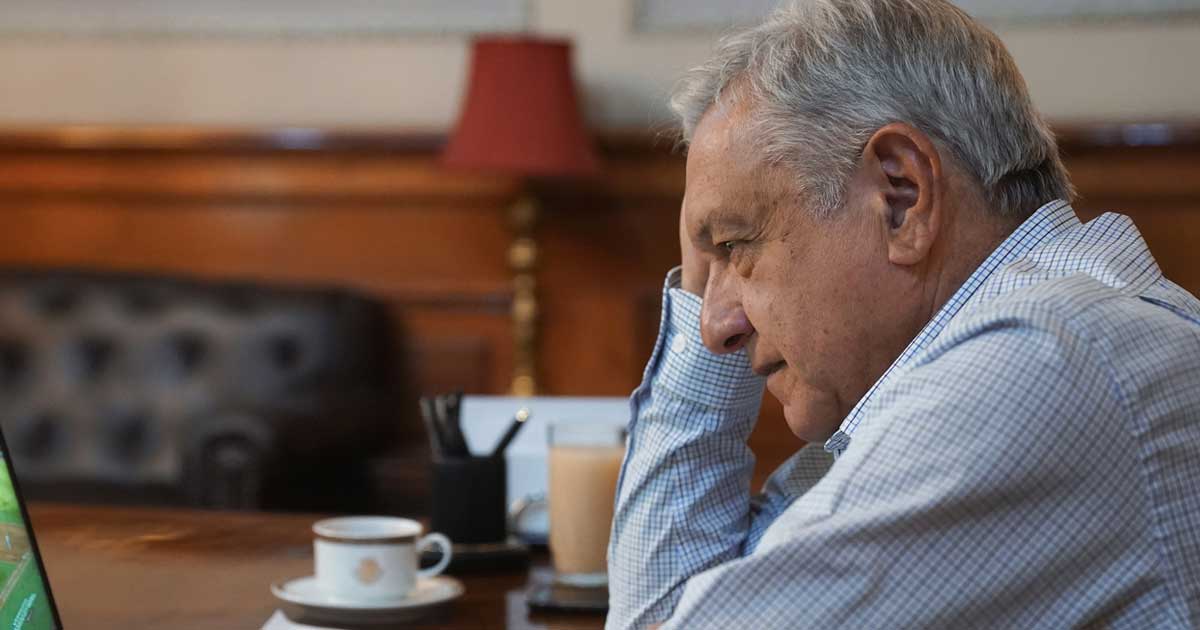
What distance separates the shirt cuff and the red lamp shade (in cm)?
188

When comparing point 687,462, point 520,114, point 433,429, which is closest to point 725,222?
point 687,462

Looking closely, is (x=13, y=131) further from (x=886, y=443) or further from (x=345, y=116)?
(x=886, y=443)

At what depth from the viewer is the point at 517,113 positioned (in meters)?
3.37

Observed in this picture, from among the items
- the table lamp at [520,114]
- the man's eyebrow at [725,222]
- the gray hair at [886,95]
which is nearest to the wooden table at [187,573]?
the man's eyebrow at [725,222]

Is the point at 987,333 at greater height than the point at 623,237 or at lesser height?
greater

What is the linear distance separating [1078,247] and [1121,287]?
8 cm

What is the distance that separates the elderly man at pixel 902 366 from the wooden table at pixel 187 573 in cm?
15

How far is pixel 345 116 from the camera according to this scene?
3.83 meters

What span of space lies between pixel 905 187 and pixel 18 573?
66 centimetres

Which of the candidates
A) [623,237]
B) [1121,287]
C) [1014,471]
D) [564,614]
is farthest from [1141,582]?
[623,237]

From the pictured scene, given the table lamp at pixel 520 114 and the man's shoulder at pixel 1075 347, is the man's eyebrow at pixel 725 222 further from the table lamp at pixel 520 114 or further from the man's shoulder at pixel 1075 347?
the table lamp at pixel 520 114

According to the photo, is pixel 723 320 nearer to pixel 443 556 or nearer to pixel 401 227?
pixel 443 556

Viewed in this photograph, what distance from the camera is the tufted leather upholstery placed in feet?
11.6

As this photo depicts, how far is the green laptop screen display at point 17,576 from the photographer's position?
3.49ft
